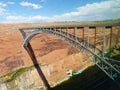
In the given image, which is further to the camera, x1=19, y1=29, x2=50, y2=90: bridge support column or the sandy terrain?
the sandy terrain

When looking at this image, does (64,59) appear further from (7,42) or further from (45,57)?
(7,42)

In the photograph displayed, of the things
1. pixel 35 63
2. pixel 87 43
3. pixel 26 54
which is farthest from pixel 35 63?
pixel 87 43

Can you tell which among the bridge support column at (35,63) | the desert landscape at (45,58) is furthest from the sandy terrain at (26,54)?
the bridge support column at (35,63)

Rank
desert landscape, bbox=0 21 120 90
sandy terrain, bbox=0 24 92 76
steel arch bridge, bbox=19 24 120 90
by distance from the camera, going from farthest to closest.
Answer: sandy terrain, bbox=0 24 92 76 → desert landscape, bbox=0 21 120 90 → steel arch bridge, bbox=19 24 120 90

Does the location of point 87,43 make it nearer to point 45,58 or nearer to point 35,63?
point 35,63

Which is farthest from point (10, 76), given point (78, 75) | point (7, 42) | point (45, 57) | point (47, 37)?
point (47, 37)

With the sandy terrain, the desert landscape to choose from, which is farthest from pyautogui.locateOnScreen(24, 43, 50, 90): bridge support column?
the sandy terrain

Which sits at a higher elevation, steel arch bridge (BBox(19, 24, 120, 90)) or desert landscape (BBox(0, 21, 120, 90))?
steel arch bridge (BBox(19, 24, 120, 90))

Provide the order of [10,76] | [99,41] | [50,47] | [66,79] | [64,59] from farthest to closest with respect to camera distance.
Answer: [99,41], [50,47], [64,59], [66,79], [10,76]

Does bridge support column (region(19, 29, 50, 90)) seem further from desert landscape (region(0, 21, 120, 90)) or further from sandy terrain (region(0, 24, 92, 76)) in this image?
sandy terrain (region(0, 24, 92, 76))

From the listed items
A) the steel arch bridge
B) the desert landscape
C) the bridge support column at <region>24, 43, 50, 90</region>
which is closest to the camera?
the steel arch bridge

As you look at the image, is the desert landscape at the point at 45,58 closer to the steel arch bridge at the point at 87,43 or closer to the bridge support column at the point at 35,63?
the bridge support column at the point at 35,63
